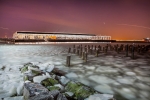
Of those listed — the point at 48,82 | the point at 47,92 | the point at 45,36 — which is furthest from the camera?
the point at 45,36

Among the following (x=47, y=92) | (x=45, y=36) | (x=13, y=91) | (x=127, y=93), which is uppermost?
(x=45, y=36)

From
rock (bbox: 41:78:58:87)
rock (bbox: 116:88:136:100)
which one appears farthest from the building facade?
rock (bbox: 116:88:136:100)

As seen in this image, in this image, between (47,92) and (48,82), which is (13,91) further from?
(47,92)

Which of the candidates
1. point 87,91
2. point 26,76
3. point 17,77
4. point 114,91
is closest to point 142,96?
point 114,91

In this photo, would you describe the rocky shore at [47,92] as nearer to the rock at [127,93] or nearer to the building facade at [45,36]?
the rock at [127,93]

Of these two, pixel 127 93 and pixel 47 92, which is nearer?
pixel 47 92

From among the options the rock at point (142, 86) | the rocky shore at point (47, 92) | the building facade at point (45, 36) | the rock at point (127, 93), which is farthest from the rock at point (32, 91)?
the building facade at point (45, 36)

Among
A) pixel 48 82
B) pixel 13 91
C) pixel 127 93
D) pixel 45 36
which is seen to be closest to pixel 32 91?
pixel 13 91

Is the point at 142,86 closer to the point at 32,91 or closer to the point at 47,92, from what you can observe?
the point at 47,92

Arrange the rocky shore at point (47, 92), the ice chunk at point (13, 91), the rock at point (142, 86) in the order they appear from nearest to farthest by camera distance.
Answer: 1. the rocky shore at point (47, 92)
2. the ice chunk at point (13, 91)
3. the rock at point (142, 86)

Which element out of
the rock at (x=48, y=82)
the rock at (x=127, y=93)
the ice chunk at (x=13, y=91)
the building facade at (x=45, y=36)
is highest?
the building facade at (x=45, y=36)

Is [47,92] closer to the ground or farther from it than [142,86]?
farther from it

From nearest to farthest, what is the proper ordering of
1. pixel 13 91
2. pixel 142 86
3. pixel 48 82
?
pixel 13 91, pixel 48 82, pixel 142 86

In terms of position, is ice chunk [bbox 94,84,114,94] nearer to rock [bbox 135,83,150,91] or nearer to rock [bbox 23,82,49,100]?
rock [bbox 135,83,150,91]
